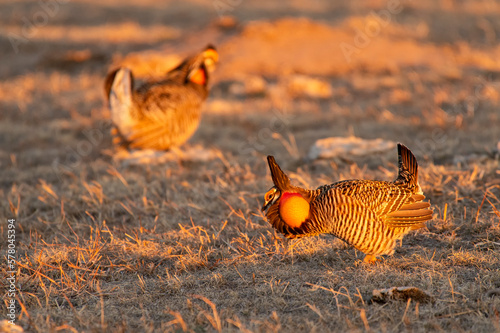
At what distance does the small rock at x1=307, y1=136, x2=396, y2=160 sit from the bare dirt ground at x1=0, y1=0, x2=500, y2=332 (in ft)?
0.34

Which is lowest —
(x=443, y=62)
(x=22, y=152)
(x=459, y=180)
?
(x=22, y=152)

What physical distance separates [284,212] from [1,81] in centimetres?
874

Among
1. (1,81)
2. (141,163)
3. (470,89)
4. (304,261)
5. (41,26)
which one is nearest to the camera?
(304,261)

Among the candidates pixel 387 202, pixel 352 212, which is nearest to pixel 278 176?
pixel 352 212

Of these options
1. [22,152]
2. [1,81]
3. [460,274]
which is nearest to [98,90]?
[1,81]

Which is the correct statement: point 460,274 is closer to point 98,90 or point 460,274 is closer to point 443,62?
point 98,90

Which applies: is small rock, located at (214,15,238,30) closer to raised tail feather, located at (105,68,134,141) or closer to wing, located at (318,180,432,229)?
raised tail feather, located at (105,68,134,141)

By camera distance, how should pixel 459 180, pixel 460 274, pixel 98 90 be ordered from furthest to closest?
pixel 98 90, pixel 459 180, pixel 460 274

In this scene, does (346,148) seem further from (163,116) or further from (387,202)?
(387,202)

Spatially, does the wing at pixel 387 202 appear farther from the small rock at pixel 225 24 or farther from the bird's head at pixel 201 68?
the small rock at pixel 225 24

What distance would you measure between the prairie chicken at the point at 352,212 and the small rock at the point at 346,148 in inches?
88.2

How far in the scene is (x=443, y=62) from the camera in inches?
416

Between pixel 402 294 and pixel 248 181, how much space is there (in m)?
2.44

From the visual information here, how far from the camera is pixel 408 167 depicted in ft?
11.4
